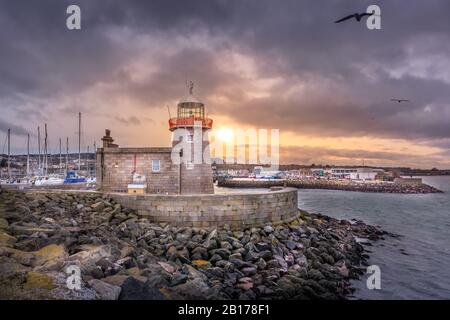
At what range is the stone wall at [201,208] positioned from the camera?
38.6 feet

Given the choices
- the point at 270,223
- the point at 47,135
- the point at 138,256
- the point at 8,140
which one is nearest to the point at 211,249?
the point at 138,256

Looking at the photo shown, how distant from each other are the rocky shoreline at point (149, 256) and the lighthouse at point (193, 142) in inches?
187

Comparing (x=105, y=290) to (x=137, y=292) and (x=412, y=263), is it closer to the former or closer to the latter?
(x=137, y=292)

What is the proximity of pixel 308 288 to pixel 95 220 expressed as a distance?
262 inches

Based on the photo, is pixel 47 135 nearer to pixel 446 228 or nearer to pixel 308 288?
pixel 308 288

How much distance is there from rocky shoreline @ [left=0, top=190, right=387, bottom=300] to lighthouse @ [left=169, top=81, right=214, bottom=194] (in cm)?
476

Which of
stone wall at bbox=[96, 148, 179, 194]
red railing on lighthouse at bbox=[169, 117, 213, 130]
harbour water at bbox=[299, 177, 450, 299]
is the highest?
red railing on lighthouse at bbox=[169, 117, 213, 130]

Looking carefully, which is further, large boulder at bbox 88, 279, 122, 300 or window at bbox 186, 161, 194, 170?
window at bbox 186, 161, 194, 170

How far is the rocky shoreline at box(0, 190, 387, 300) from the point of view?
16.7 feet

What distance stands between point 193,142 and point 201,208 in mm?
5453

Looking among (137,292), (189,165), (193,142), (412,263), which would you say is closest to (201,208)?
(189,165)

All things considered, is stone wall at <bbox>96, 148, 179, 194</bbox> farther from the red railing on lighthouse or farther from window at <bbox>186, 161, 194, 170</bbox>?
the red railing on lighthouse

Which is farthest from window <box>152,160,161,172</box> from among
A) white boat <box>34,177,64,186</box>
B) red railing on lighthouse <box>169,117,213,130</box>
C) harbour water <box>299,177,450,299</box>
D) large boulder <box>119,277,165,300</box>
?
white boat <box>34,177,64,186</box>

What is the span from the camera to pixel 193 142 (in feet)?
54.2
